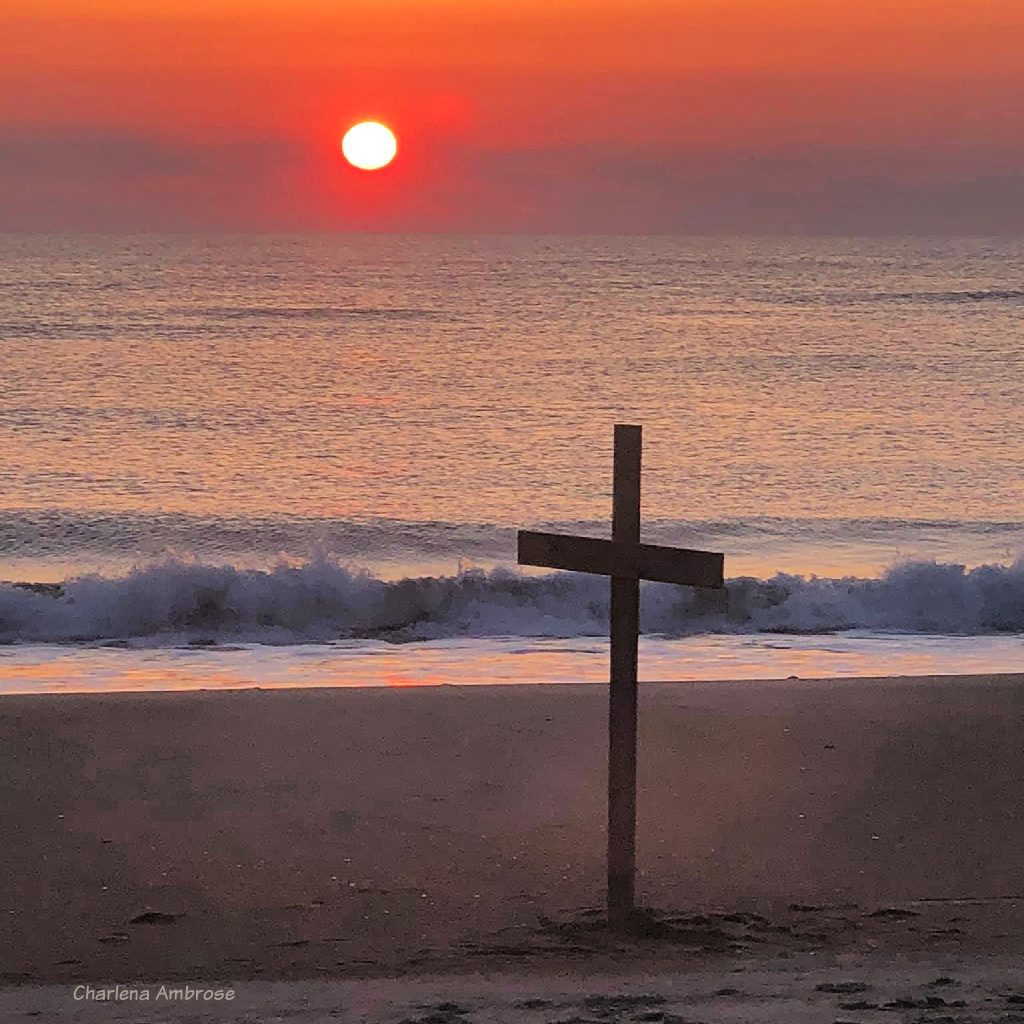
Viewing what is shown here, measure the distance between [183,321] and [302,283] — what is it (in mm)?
19186

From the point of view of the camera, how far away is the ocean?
14828mm

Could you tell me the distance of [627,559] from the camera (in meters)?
5.96

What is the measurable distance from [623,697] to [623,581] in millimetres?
451

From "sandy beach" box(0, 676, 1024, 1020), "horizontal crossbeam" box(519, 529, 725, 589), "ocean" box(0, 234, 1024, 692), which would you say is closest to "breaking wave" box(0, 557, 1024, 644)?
"ocean" box(0, 234, 1024, 692)

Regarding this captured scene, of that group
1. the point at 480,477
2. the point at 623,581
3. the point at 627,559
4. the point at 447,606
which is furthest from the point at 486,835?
the point at 480,477

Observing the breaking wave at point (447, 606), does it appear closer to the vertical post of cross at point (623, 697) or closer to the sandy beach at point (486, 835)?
the sandy beach at point (486, 835)

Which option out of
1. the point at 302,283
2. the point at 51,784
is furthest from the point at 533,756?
the point at 302,283

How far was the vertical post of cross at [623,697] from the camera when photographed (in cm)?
596

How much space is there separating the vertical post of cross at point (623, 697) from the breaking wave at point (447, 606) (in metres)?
9.06

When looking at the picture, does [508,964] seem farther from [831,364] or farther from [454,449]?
[831,364]

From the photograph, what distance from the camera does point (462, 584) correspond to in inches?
690

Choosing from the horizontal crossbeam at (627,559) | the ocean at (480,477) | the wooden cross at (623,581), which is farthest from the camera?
the ocean at (480,477)

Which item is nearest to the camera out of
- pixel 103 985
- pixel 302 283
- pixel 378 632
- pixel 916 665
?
pixel 103 985

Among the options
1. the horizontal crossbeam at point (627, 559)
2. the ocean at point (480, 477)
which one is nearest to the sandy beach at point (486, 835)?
the horizontal crossbeam at point (627, 559)
